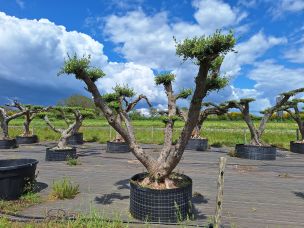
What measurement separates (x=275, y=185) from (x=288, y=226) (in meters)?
3.28

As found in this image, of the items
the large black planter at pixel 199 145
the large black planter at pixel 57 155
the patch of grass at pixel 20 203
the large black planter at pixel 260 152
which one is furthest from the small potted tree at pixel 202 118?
the patch of grass at pixel 20 203

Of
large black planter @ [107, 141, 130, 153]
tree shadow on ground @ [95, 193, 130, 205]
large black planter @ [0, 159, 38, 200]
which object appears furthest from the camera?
large black planter @ [107, 141, 130, 153]

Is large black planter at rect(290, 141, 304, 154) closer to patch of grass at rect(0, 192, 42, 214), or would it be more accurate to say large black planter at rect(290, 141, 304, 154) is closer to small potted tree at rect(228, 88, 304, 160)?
small potted tree at rect(228, 88, 304, 160)

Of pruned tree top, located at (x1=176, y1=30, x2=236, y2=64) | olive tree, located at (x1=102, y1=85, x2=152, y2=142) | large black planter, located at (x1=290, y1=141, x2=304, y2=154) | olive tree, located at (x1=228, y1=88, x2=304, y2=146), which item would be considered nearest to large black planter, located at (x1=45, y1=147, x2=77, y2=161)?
olive tree, located at (x1=102, y1=85, x2=152, y2=142)

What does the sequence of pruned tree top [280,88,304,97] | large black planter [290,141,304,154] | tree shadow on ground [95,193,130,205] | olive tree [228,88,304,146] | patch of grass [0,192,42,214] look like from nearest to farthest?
patch of grass [0,192,42,214] → tree shadow on ground [95,193,130,205] → pruned tree top [280,88,304,97] → olive tree [228,88,304,146] → large black planter [290,141,304,154]

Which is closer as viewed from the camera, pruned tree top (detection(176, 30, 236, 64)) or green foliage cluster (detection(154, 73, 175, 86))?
pruned tree top (detection(176, 30, 236, 64))

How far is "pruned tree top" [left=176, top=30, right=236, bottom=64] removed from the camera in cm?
479

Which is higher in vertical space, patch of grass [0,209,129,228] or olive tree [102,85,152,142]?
olive tree [102,85,152,142]

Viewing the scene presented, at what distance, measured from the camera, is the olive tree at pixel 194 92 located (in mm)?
4867

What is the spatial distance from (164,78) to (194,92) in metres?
2.45

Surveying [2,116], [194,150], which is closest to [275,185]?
[194,150]

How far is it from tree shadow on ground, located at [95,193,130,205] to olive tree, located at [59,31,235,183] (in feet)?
4.19

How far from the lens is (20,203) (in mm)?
6539

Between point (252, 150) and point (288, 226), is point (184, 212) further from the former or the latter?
point (252, 150)
